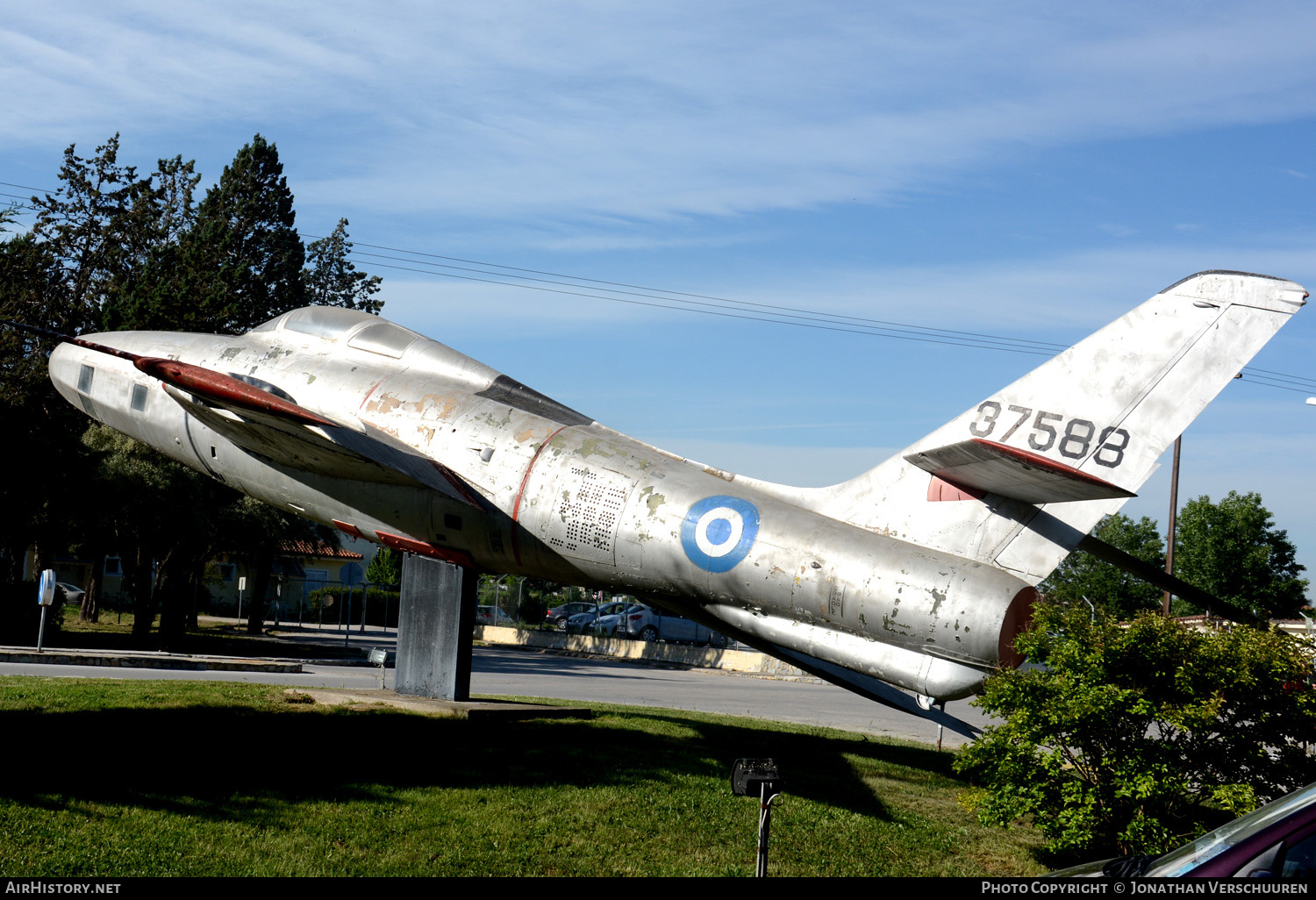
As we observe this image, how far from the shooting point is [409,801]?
10039mm

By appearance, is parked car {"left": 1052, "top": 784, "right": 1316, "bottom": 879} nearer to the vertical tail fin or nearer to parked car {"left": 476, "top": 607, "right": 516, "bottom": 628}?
the vertical tail fin

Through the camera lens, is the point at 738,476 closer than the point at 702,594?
No

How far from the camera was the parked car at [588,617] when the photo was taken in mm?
54062

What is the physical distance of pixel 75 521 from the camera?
3134cm

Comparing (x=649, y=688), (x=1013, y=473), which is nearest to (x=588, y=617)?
(x=649, y=688)

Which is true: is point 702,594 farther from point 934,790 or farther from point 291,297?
point 291,297

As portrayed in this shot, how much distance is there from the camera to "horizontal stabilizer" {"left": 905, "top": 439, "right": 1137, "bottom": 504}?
8.88 metres

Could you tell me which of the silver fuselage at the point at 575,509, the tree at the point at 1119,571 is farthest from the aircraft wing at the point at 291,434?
the tree at the point at 1119,571

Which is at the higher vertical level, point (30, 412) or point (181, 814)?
point (30, 412)

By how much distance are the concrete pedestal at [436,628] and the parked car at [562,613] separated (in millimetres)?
43203

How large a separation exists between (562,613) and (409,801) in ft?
169

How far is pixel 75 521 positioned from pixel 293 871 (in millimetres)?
27624

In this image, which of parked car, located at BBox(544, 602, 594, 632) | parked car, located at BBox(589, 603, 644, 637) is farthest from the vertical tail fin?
parked car, located at BBox(544, 602, 594, 632)
